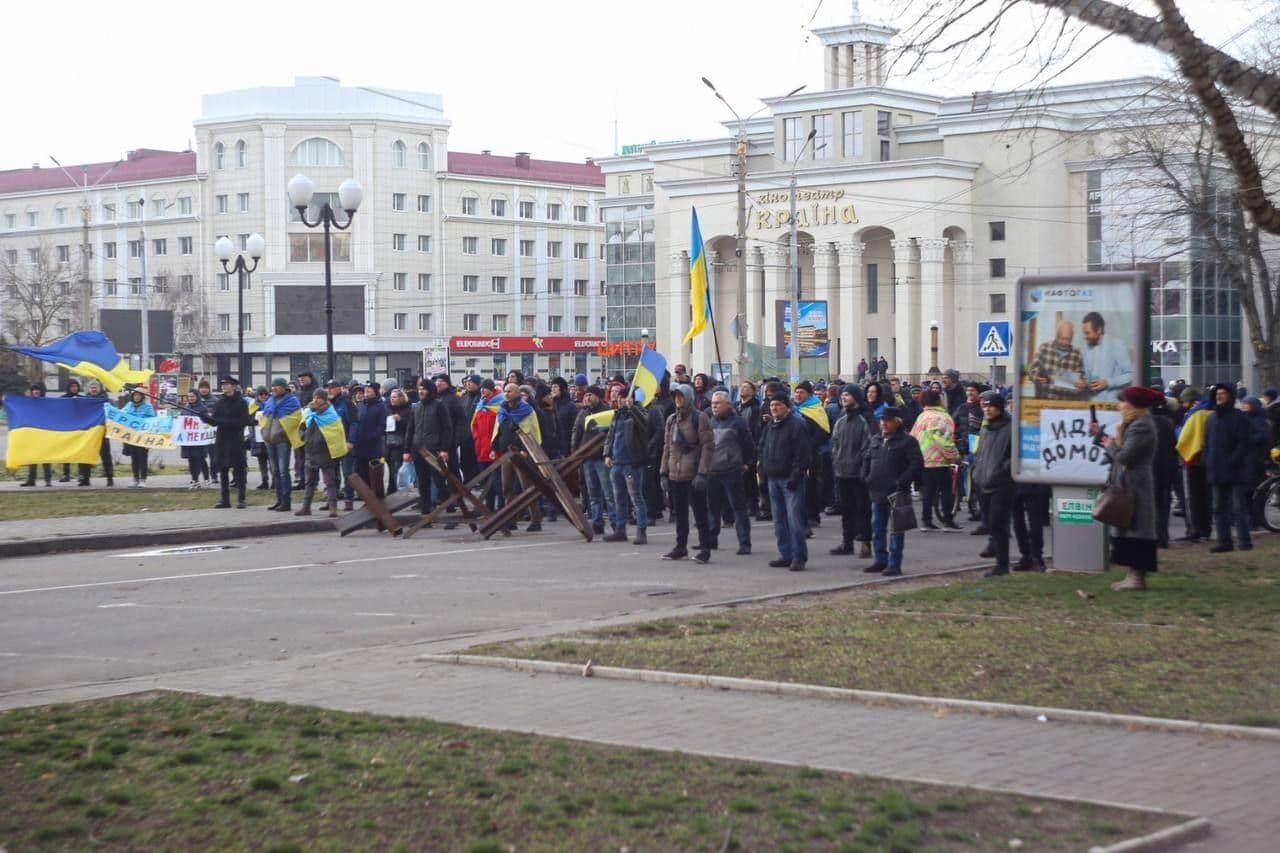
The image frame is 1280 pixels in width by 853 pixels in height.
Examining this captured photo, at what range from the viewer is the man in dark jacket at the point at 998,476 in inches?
598

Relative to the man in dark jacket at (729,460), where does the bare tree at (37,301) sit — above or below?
above

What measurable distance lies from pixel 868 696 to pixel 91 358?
2270cm

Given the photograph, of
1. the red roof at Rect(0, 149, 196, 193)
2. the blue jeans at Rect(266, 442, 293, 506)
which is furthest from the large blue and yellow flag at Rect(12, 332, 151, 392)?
the red roof at Rect(0, 149, 196, 193)

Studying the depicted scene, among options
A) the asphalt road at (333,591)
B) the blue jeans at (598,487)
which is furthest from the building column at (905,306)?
the blue jeans at (598,487)

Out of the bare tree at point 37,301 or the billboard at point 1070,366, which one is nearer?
the billboard at point 1070,366

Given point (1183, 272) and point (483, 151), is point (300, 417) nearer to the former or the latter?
point (1183, 272)

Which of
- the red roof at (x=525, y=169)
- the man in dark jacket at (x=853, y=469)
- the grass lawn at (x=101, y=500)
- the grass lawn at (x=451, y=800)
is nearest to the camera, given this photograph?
the grass lawn at (x=451, y=800)

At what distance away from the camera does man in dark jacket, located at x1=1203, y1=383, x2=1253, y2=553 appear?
56.5 feet

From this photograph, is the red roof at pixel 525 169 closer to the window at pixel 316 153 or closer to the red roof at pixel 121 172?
the window at pixel 316 153

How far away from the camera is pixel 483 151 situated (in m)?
114

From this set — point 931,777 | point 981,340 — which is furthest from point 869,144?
point 931,777

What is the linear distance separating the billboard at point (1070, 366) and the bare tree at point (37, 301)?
62.9 m

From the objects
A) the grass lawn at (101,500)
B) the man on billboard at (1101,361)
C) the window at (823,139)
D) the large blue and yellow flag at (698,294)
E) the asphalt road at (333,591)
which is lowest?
the asphalt road at (333,591)

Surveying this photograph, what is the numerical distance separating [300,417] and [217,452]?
157 centimetres
